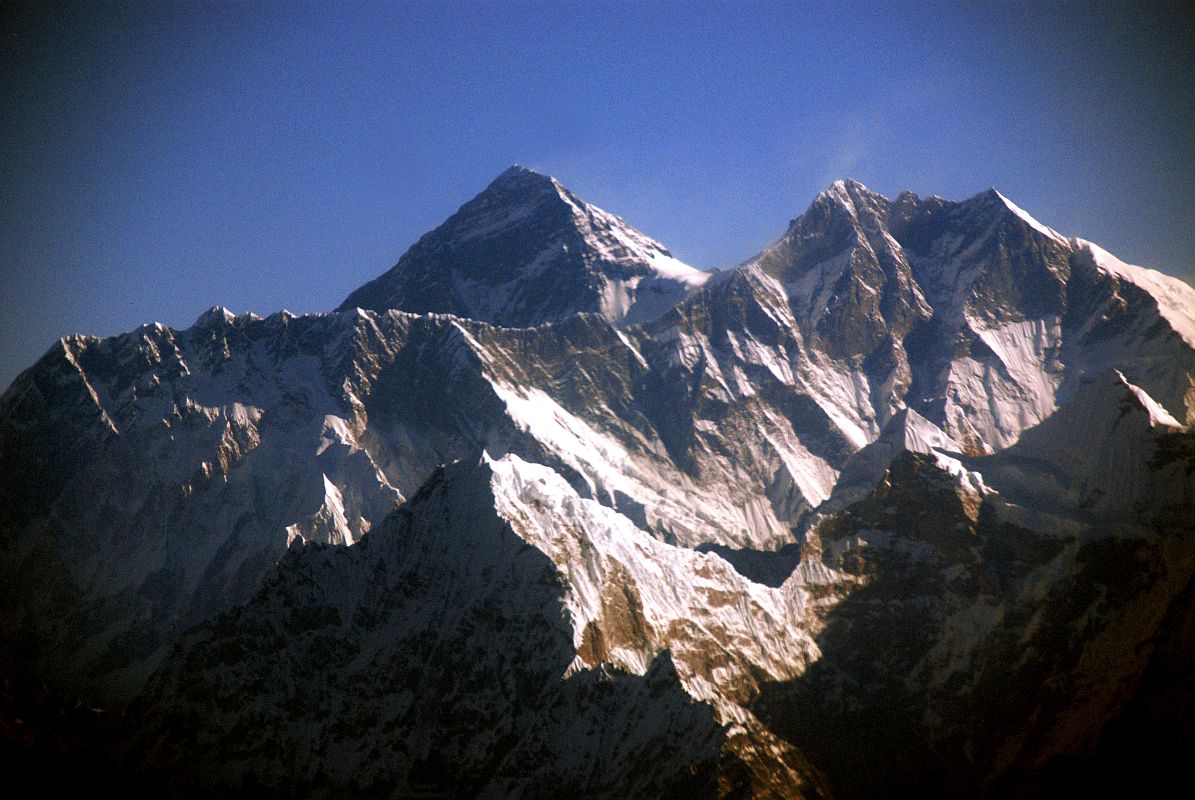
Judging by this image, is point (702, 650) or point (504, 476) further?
point (504, 476)

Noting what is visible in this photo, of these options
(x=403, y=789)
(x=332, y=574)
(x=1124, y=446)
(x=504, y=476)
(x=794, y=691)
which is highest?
(x=1124, y=446)

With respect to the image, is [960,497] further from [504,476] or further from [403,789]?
[403,789]

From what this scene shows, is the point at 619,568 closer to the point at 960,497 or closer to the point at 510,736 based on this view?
the point at 510,736

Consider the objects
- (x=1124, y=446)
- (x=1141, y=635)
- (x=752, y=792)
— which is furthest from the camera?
(x=1124, y=446)

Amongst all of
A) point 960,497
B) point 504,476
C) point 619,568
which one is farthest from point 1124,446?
point 504,476

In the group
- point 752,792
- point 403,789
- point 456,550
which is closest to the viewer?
point 752,792

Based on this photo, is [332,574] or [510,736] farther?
[332,574]

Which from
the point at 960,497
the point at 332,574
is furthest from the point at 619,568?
the point at 960,497

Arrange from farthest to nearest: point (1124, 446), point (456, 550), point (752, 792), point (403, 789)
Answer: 1. point (1124, 446)
2. point (456, 550)
3. point (403, 789)
4. point (752, 792)

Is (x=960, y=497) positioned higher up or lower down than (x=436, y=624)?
higher up
